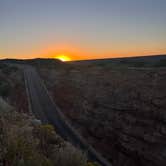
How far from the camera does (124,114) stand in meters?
29.2

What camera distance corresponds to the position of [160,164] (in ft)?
70.5

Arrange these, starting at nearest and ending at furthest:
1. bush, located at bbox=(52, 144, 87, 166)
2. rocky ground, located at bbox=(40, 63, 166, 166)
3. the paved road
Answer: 1. bush, located at bbox=(52, 144, 87, 166)
2. rocky ground, located at bbox=(40, 63, 166, 166)
3. the paved road

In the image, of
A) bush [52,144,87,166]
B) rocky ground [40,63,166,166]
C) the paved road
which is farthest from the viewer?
the paved road

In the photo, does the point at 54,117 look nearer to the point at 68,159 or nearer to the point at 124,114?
the point at 124,114

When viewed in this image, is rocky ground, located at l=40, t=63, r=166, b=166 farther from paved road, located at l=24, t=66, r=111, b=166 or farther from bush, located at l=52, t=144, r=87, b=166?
bush, located at l=52, t=144, r=87, b=166

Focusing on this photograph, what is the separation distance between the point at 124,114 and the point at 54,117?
1058cm

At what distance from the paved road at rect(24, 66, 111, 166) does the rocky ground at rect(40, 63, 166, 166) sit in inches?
41.7

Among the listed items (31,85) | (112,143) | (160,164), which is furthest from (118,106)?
(31,85)

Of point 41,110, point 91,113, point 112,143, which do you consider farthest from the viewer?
point 41,110

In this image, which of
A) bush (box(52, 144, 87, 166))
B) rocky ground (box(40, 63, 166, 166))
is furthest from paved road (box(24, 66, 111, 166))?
bush (box(52, 144, 87, 166))

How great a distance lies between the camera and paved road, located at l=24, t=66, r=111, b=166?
26.0 m

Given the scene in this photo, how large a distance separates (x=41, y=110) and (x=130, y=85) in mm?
13831

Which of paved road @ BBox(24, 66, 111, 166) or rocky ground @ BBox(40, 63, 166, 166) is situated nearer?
rocky ground @ BBox(40, 63, 166, 166)

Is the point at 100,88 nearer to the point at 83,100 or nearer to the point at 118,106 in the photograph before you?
the point at 83,100
